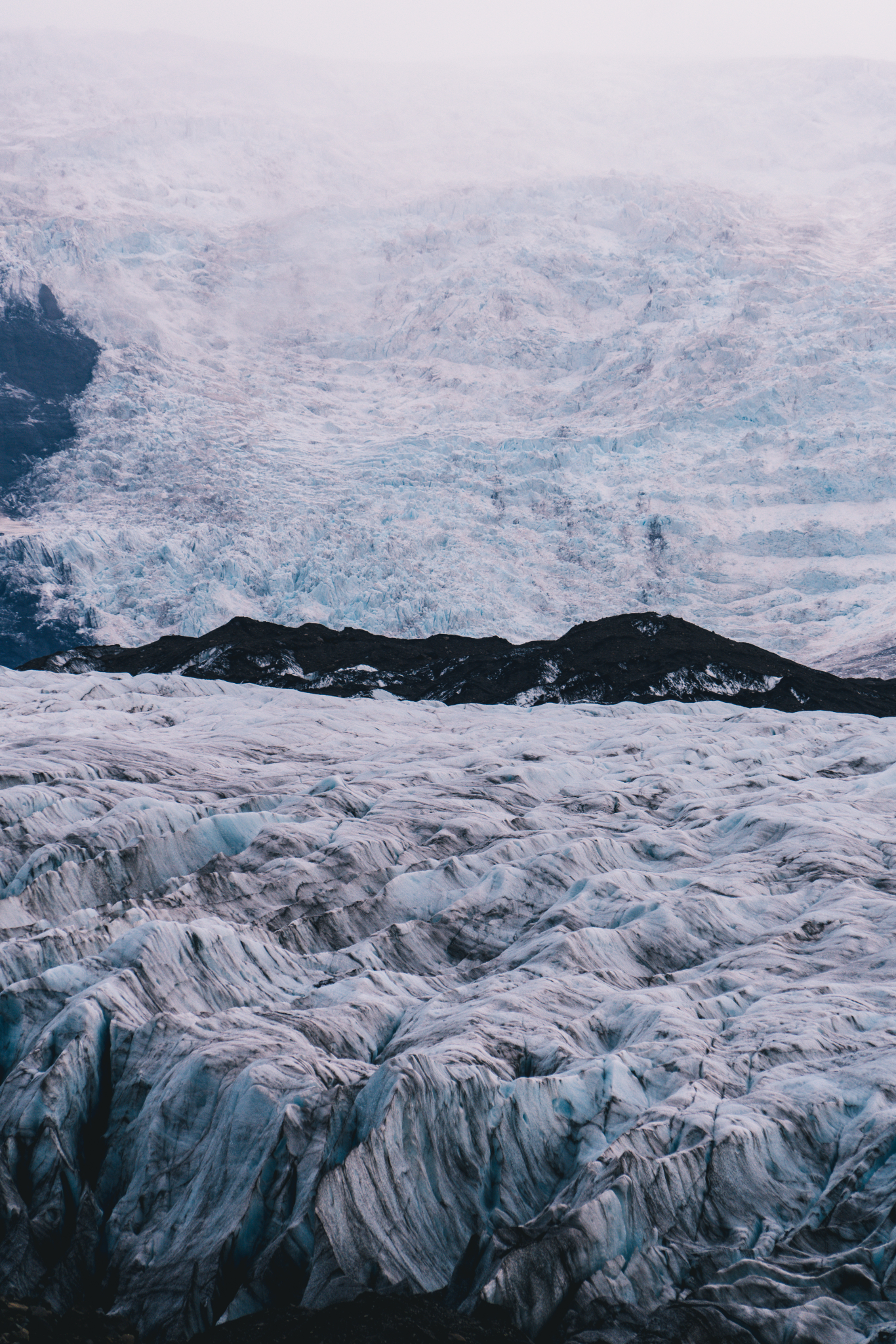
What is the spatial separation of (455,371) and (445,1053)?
8303 cm

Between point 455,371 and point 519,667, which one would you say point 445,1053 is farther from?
point 455,371

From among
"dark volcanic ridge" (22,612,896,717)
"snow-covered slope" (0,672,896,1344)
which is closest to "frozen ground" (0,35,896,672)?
"dark volcanic ridge" (22,612,896,717)

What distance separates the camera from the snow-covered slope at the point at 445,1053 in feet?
30.5

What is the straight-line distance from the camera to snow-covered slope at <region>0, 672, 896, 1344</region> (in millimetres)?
9281

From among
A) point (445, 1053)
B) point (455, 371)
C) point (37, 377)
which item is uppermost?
point (455, 371)

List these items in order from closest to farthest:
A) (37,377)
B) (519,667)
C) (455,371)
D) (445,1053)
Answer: (445,1053) < (519,667) < (37,377) < (455,371)

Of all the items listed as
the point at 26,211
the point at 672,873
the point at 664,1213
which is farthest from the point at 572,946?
the point at 26,211

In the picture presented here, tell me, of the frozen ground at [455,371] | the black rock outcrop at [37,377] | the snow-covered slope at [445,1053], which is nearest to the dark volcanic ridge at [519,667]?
the frozen ground at [455,371]

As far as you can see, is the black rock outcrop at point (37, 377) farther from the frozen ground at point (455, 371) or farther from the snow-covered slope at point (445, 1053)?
the snow-covered slope at point (445, 1053)

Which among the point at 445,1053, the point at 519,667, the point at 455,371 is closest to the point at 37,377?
the point at 455,371

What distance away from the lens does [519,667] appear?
141 ft

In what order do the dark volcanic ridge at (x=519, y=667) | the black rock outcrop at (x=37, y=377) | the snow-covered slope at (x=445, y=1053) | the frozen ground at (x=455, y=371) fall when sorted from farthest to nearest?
1. the black rock outcrop at (x=37, y=377)
2. the frozen ground at (x=455, y=371)
3. the dark volcanic ridge at (x=519, y=667)
4. the snow-covered slope at (x=445, y=1053)

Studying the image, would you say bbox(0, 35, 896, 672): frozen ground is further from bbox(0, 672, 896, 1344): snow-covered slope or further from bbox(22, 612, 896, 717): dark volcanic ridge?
bbox(0, 672, 896, 1344): snow-covered slope

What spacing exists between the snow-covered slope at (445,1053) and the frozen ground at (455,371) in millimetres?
46202
